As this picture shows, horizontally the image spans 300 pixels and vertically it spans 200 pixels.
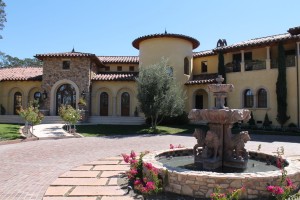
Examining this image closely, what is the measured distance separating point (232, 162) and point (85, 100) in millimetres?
19413

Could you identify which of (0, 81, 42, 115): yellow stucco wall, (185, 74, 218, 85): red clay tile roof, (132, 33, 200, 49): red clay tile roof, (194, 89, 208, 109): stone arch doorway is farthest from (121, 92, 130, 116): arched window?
(0, 81, 42, 115): yellow stucco wall

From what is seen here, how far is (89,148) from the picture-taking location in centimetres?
1258

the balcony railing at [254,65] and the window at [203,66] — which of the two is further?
the window at [203,66]

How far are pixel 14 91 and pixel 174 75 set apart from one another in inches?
651

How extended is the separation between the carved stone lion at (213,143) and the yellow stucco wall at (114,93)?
19.1m

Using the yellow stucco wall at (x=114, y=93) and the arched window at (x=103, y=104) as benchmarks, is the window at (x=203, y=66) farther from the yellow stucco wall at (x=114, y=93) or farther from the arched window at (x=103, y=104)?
the arched window at (x=103, y=104)

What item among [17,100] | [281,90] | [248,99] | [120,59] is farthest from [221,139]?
[17,100]

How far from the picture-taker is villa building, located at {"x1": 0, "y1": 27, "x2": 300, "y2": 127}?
70.8ft

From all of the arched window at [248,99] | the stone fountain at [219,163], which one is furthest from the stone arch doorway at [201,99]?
the stone fountain at [219,163]

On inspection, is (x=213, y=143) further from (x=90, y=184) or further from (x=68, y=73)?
(x=68, y=73)

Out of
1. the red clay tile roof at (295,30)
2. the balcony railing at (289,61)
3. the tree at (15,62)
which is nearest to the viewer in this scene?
the balcony railing at (289,61)

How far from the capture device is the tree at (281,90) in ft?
66.9

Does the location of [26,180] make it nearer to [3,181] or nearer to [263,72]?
[3,181]

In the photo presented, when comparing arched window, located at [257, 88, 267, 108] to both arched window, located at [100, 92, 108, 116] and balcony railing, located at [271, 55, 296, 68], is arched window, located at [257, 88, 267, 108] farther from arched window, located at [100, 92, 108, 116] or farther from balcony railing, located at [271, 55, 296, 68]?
arched window, located at [100, 92, 108, 116]
